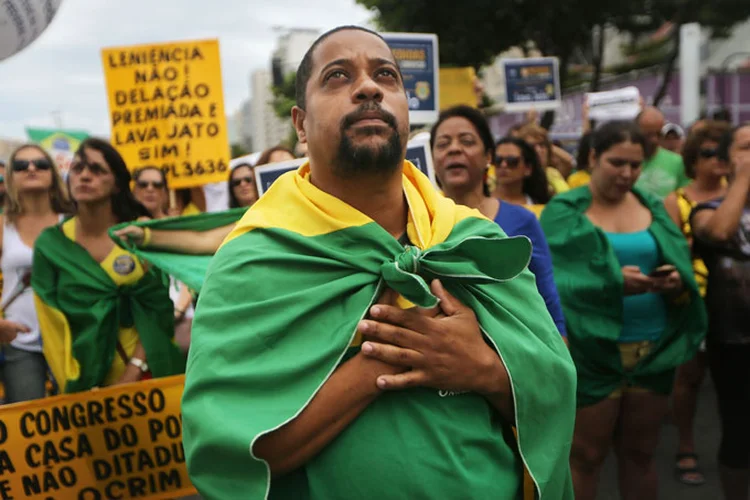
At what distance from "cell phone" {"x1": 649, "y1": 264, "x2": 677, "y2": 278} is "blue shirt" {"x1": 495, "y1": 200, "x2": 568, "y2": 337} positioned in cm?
67

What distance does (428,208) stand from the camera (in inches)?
81.4

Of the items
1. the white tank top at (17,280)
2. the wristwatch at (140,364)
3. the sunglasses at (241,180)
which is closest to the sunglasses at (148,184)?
the sunglasses at (241,180)

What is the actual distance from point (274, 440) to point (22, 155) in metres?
3.83

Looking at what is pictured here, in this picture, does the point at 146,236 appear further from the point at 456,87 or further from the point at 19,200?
the point at 456,87

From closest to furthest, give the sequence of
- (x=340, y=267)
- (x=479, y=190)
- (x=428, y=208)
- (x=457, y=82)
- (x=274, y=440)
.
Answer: (x=274, y=440) → (x=340, y=267) → (x=428, y=208) → (x=479, y=190) → (x=457, y=82)

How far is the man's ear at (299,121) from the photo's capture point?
Answer: 2.07 metres

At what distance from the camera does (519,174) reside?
4.70m

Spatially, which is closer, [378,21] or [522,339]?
[522,339]

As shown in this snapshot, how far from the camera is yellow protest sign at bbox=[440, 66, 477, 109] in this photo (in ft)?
23.1

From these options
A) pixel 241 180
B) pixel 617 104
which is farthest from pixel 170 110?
pixel 617 104

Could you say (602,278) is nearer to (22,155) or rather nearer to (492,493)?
(492,493)

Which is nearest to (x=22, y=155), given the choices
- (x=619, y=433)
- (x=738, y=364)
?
(x=619, y=433)

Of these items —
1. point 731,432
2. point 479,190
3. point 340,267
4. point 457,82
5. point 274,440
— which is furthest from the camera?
point 457,82

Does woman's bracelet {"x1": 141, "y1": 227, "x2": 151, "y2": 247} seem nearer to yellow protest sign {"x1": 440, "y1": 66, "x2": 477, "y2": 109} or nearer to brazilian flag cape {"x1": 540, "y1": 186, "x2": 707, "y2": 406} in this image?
brazilian flag cape {"x1": 540, "y1": 186, "x2": 707, "y2": 406}
